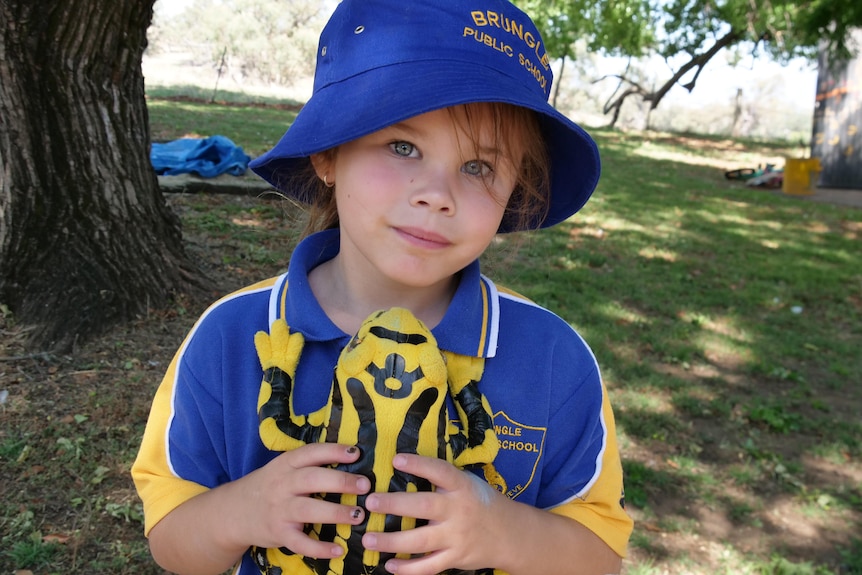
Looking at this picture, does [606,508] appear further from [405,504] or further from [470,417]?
[405,504]

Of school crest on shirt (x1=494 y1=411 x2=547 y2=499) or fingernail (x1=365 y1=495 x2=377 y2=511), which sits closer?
fingernail (x1=365 y1=495 x2=377 y2=511)

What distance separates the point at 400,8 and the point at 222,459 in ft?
2.91

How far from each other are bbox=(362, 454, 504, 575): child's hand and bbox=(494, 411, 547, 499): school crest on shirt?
17cm

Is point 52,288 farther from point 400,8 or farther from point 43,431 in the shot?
point 400,8

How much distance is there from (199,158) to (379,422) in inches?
273

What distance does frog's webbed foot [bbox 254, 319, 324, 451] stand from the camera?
1130 mm

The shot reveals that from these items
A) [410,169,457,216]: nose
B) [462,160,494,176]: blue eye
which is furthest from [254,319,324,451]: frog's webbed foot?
[462,160,494,176]: blue eye

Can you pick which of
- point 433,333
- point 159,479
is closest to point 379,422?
point 433,333

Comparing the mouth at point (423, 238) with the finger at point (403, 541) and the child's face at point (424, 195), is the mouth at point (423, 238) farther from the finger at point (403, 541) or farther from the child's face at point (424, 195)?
the finger at point (403, 541)

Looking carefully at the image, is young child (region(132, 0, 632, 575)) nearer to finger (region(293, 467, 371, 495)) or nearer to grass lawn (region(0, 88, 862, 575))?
finger (region(293, 467, 371, 495))

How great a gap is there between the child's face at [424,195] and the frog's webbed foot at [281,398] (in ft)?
0.73

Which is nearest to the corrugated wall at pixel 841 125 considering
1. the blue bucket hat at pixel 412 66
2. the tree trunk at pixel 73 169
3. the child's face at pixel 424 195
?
the tree trunk at pixel 73 169

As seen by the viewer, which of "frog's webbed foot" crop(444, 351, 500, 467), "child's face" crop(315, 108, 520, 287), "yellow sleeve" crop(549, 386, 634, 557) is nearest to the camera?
"frog's webbed foot" crop(444, 351, 500, 467)

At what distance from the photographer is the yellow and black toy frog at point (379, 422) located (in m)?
1.04
